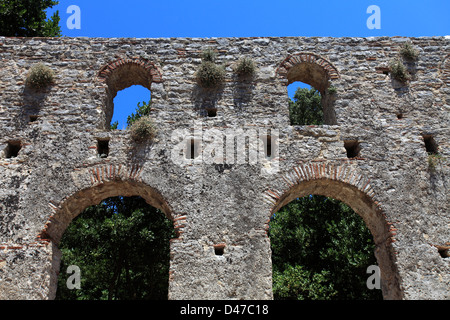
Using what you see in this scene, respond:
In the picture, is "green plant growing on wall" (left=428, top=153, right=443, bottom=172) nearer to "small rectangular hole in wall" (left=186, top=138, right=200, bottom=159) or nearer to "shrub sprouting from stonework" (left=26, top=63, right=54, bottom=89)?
"small rectangular hole in wall" (left=186, top=138, right=200, bottom=159)

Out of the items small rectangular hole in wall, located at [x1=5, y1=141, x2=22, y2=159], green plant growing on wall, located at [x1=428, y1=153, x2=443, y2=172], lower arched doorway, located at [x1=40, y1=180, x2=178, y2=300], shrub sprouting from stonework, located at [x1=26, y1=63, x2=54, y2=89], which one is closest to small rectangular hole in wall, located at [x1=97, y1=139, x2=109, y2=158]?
small rectangular hole in wall, located at [x1=5, y1=141, x2=22, y2=159]

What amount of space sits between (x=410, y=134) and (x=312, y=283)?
24.8 ft

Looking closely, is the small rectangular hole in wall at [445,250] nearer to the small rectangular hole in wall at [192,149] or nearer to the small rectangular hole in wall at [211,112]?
the small rectangular hole in wall at [192,149]

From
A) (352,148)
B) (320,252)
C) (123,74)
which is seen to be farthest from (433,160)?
(320,252)

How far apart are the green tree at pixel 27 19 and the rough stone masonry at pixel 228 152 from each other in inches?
174

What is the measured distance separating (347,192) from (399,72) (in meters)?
2.75

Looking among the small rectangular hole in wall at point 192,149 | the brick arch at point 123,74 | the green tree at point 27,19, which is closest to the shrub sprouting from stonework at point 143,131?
the small rectangular hole in wall at point 192,149

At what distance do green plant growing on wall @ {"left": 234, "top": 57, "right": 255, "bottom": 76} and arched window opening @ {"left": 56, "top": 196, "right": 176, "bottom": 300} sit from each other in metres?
7.52

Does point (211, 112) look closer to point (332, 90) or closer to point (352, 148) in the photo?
point (332, 90)

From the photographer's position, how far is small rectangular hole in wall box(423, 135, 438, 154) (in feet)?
24.0

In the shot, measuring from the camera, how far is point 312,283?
13.3 meters

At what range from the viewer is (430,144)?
7418 mm

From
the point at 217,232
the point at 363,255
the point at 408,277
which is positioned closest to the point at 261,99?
the point at 217,232
